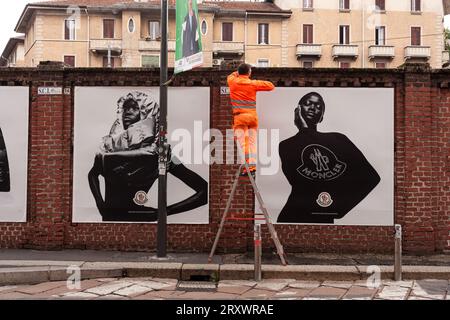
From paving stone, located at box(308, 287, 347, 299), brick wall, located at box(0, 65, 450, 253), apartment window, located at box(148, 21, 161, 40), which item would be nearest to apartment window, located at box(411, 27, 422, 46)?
apartment window, located at box(148, 21, 161, 40)

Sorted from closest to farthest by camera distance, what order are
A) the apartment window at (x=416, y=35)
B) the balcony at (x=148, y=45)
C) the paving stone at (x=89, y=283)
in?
the paving stone at (x=89, y=283) → the balcony at (x=148, y=45) → the apartment window at (x=416, y=35)

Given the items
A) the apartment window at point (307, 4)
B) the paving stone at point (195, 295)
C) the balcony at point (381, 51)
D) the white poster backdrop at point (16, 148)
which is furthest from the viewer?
the apartment window at point (307, 4)

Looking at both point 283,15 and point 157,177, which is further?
point 283,15

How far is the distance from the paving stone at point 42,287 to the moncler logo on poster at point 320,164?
4.60m

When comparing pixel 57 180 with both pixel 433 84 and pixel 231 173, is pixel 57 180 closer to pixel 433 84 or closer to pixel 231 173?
pixel 231 173

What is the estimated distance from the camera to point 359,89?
9359 millimetres

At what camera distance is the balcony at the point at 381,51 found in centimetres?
5028

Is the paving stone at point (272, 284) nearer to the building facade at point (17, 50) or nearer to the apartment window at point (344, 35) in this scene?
the apartment window at point (344, 35)

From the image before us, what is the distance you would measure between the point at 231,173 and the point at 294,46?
43.1 meters

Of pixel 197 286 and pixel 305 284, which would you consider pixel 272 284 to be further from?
pixel 197 286

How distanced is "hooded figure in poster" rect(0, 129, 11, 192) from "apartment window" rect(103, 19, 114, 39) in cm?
4201

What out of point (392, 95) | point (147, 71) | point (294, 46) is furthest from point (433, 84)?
point (294, 46)

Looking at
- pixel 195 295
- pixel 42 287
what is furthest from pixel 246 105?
pixel 42 287

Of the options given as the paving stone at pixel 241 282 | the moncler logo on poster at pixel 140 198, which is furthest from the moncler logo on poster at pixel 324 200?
the moncler logo on poster at pixel 140 198
